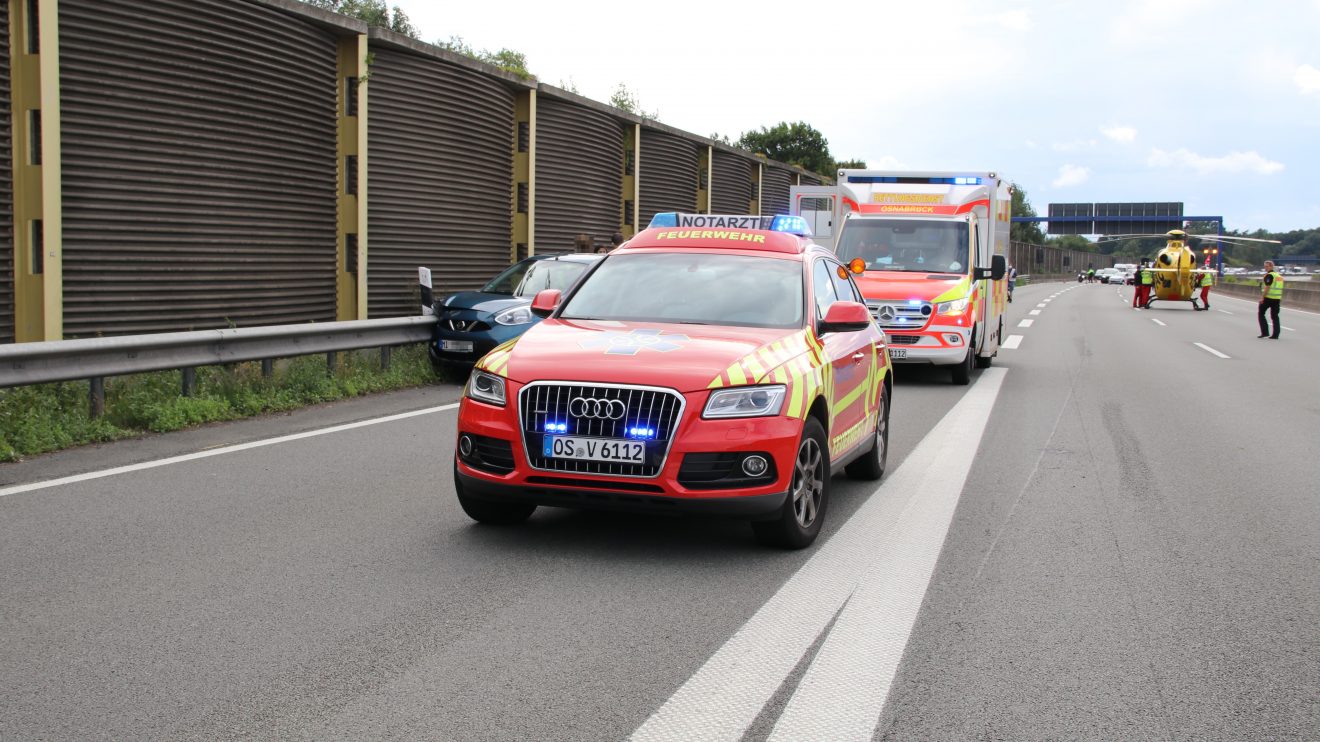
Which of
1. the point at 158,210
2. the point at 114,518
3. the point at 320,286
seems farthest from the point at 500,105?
the point at 114,518

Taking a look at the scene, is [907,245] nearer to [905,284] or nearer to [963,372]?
[905,284]

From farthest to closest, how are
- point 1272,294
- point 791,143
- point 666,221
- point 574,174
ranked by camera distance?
point 791,143 < point 1272,294 < point 574,174 < point 666,221

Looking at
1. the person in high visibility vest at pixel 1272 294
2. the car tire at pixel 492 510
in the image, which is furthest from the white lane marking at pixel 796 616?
the person in high visibility vest at pixel 1272 294

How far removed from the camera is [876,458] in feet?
27.9

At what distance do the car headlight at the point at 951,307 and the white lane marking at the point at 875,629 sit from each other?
6.80 meters

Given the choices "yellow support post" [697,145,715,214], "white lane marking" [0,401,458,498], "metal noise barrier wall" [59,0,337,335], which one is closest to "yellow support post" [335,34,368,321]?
"metal noise barrier wall" [59,0,337,335]

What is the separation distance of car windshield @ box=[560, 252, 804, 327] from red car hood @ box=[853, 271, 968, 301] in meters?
8.02

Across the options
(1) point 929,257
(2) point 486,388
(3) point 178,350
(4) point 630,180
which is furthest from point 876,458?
(4) point 630,180

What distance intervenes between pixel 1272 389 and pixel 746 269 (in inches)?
426

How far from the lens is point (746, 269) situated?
24.5 ft

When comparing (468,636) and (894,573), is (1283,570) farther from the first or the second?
(468,636)

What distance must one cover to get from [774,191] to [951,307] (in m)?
29.5

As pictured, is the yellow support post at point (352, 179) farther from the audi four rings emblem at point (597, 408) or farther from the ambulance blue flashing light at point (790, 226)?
the audi four rings emblem at point (597, 408)

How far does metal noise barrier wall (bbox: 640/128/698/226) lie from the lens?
103 feet
